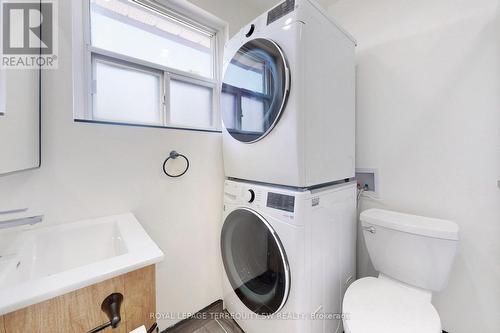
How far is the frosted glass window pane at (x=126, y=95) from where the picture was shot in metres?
1.25

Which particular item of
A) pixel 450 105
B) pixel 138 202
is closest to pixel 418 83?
pixel 450 105

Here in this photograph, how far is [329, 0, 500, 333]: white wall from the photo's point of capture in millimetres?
1150

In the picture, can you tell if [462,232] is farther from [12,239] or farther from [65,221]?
[12,239]

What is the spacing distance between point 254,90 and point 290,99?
0.30 m

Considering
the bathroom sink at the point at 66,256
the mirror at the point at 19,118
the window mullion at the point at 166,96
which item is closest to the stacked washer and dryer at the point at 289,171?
the window mullion at the point at 166,96

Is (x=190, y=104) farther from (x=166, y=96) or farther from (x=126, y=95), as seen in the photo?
(x=126, y=95)

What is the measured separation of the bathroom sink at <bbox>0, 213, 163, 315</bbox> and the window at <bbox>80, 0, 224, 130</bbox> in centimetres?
62

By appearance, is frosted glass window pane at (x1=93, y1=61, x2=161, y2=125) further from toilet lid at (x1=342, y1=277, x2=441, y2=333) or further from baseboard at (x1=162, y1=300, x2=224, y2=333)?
toilet lid at (x1=342, y1=277, x2=441, y2=333)

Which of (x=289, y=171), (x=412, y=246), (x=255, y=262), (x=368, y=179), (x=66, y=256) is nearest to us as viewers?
(x=66, y=256)

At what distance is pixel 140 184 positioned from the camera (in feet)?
4.12

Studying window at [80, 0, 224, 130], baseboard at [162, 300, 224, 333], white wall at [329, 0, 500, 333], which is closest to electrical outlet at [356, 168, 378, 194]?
white wall at [329, 0, 500, 333]

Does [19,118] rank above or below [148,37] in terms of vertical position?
below

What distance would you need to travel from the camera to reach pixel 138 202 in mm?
1253

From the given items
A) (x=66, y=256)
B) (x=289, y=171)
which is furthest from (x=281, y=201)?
(x=66, y=256)
